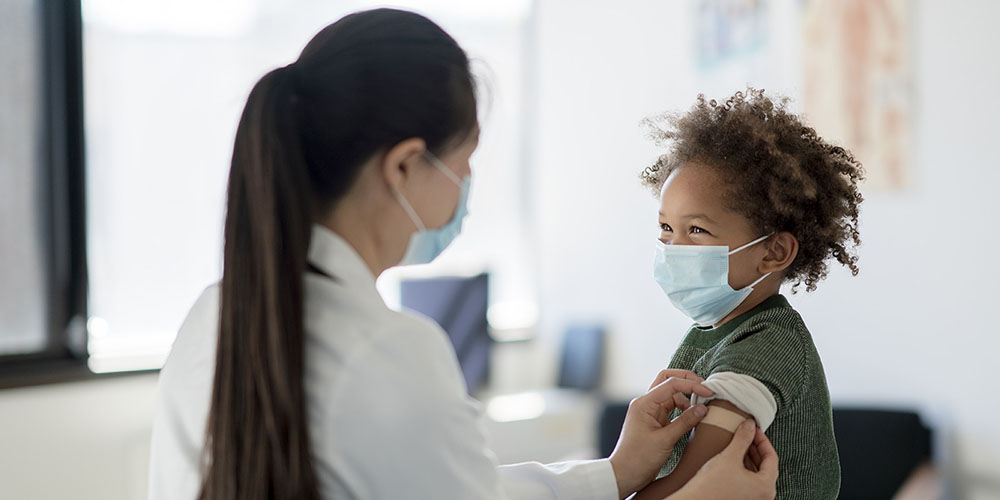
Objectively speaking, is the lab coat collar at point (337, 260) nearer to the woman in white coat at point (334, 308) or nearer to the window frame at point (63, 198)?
the woman in white coat at point (334, 308)

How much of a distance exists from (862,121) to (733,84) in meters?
0.59

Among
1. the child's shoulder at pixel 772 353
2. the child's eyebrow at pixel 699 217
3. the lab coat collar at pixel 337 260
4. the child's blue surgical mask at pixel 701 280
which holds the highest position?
the child's eyebrow at pixel 699 217

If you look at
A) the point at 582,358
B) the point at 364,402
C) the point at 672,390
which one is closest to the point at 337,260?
the point at 364,402

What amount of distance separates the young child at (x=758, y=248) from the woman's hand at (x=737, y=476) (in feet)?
0.22

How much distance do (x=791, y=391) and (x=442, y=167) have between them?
0.55 meters

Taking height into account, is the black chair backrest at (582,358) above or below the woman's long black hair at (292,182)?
below

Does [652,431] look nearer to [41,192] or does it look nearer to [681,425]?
[681,425]

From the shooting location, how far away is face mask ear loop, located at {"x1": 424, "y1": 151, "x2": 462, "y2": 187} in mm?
963

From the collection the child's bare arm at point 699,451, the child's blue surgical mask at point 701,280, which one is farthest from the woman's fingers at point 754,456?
the child's blue surgical mask at point 701,280

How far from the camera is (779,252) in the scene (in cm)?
131

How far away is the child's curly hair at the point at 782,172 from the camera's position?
50.1 inches

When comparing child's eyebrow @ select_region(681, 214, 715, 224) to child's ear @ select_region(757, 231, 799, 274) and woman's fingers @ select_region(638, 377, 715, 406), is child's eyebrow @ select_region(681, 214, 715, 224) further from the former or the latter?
woman's fingers @ select_region(638, 377, 715, 406)

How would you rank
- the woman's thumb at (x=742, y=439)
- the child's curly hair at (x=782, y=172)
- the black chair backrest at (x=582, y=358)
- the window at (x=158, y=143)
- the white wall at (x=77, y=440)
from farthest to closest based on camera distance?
the black chair backrest at (x=582, y=358) → the window at (x=158, y=143) → the white wall at (x=77, y=440) → the child's curly hair at (x=782, y=172) → the woman's thumb at (x=742, y=439)

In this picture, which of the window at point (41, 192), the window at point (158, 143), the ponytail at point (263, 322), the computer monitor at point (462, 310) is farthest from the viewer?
the computer monitor at point (462, 310)
